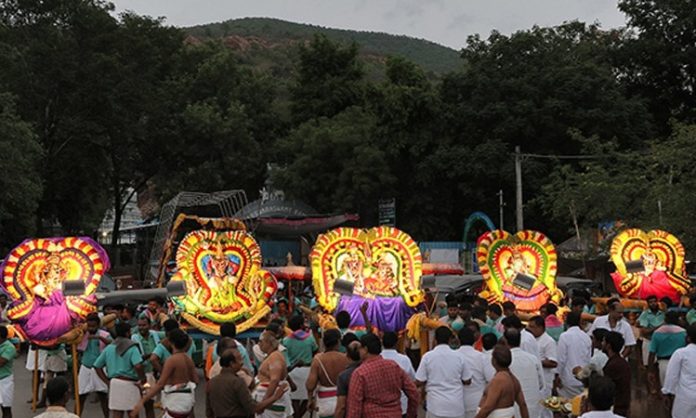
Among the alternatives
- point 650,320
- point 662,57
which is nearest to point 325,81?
point 662,57

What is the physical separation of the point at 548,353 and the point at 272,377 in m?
3.24

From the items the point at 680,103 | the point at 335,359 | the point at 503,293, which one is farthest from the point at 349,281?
the point at 680,103

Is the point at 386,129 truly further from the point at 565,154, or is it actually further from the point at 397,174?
the point at 565,154

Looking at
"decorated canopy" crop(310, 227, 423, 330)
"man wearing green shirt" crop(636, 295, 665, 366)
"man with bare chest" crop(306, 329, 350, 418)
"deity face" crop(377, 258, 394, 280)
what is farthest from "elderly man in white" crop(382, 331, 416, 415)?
"man wearing green shirt" crop(636, 295, 665, 366)

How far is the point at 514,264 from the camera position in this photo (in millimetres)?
15672

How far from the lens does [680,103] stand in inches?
1586

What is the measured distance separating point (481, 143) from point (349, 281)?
2396 centimetres

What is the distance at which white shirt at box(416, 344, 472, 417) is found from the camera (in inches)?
323

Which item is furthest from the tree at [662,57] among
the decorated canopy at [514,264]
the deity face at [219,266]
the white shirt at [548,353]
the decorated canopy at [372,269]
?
the white shirt at [548,353]

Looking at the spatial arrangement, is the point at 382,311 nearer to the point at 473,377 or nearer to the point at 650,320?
the point at 650,320

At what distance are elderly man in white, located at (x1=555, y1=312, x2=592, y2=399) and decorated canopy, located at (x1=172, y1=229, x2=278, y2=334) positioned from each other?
635 centimetres

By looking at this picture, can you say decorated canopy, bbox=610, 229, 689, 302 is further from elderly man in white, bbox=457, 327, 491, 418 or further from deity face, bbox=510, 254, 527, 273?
elderly man in white, bbox=457, 327, 491, 418

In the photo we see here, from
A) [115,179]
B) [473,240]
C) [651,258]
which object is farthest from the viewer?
[115,179]

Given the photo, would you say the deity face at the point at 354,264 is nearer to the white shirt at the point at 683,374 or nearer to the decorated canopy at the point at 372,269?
the decorated canopy at the point at 372,269
